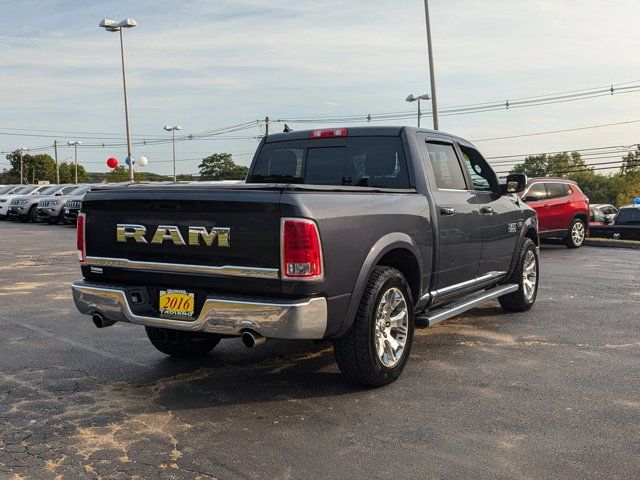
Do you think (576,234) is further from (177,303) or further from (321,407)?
(177,303)

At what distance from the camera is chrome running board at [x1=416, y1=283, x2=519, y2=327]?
18.4 ft

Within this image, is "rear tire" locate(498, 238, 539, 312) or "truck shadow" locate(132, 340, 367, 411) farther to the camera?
"rear tire" locate(498, 238, 539, 312)

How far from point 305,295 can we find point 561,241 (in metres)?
15.6

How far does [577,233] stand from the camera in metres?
17.5

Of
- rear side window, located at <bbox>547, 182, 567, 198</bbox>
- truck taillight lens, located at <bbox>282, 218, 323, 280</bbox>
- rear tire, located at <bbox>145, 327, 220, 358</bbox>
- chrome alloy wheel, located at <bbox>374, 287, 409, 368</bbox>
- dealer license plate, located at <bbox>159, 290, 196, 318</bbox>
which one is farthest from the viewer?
rear side window, located at <bbox>547, 182, 567, 198</bbox>

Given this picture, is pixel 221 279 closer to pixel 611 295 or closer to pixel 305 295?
pixel 305 295

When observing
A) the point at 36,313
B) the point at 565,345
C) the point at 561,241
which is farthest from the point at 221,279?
the point at 561,241

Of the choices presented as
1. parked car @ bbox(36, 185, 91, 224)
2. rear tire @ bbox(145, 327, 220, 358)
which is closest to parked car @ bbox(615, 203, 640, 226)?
rear tire @ bbox(145, 327, 220, 358)

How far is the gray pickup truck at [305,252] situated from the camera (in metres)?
4.39

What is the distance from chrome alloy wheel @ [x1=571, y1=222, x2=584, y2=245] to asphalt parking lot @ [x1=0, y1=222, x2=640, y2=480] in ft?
33.6

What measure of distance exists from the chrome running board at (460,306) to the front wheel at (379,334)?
0.83ft

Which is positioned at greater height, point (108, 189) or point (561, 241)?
point (108, 189)

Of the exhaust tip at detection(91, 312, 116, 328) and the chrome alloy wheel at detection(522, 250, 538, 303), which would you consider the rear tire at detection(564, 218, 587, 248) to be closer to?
the chrome alloy wheel at detection(522, 250, 538, 303)

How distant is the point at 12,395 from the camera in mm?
4918
